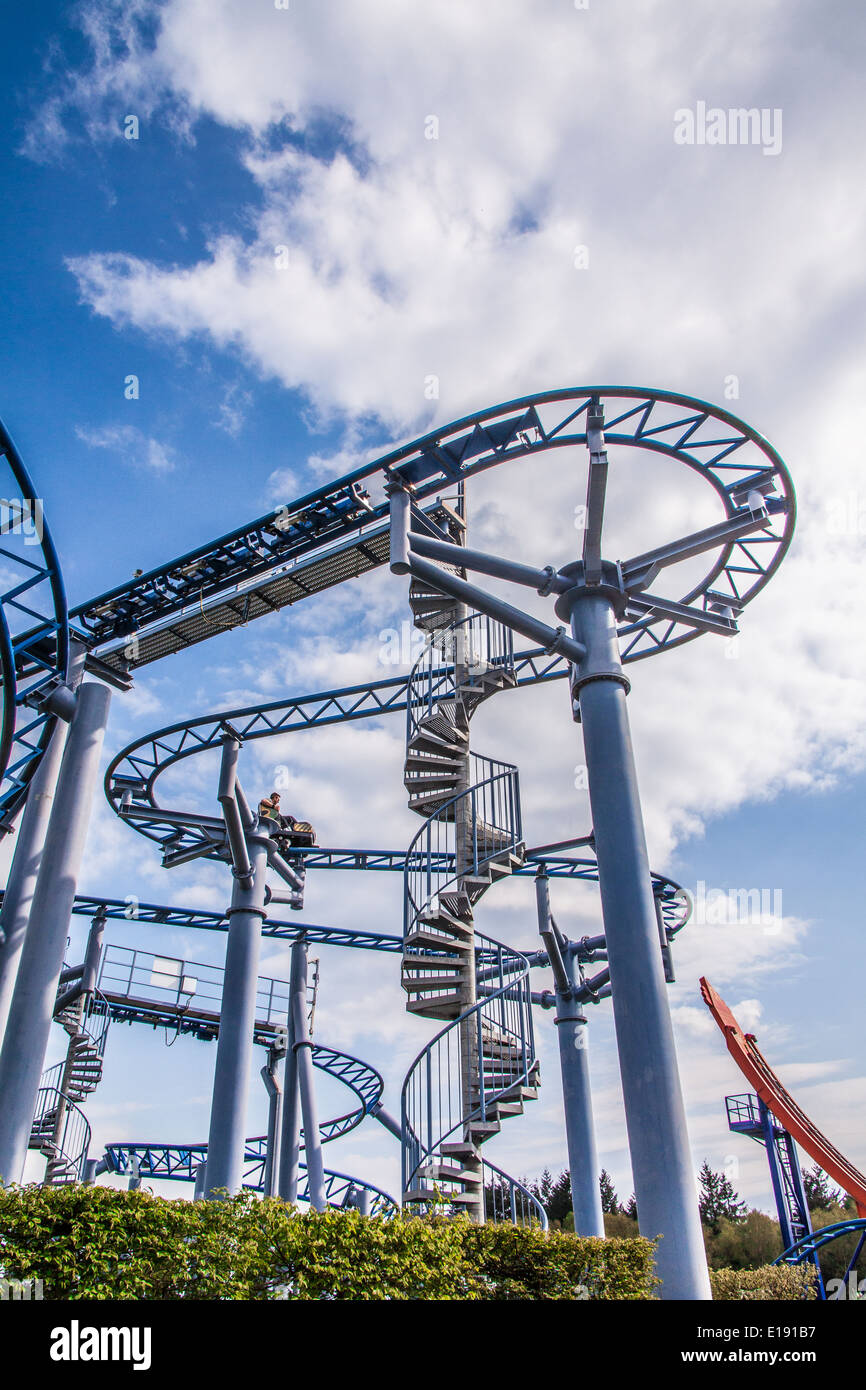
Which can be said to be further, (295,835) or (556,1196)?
(556,1196)

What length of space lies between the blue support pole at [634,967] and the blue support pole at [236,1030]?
9.17 metres

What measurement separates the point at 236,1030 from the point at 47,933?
5.14m

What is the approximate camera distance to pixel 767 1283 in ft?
48.1

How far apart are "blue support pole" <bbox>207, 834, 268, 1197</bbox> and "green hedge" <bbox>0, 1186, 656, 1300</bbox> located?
32.2 ft

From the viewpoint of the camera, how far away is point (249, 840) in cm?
1884

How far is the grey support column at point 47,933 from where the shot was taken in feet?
39.0

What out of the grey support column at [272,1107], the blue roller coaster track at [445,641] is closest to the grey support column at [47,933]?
the blue roller coaster track at [445,641]

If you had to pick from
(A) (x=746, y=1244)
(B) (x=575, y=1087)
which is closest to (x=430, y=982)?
(B) (x=575, y=1087)

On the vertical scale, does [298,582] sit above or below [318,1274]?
above

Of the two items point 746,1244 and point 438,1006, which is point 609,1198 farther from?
point 438,1006

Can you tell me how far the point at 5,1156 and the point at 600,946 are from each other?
14430 mm
